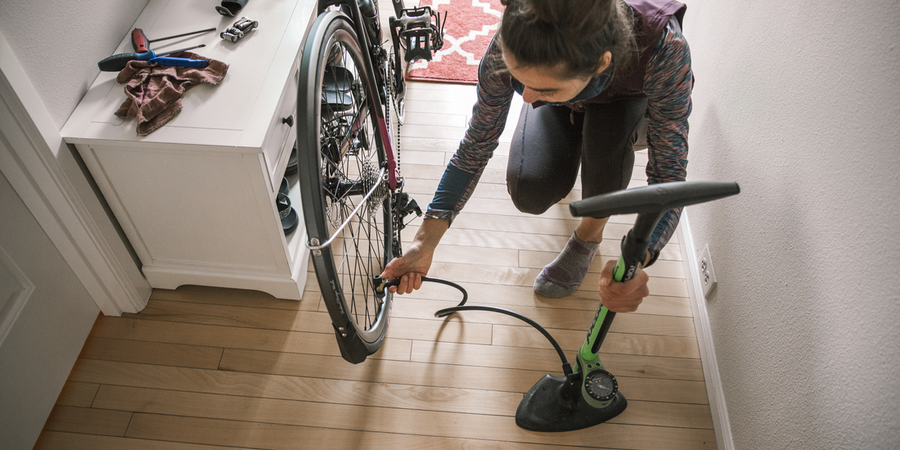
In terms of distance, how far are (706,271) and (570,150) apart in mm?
527

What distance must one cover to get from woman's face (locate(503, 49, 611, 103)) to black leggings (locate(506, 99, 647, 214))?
1.16ft

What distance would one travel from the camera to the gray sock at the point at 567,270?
5.09 feet

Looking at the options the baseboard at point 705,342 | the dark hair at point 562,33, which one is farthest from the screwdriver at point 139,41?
the baseboard at point 705,342

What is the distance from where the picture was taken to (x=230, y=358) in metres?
1.44

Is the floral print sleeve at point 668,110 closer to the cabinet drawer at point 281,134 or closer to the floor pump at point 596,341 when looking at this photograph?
the floor pump at point 596,341

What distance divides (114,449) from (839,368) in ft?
4.97

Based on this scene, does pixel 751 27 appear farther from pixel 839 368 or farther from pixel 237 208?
pixel 237 208

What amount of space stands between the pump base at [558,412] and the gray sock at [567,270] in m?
0.30

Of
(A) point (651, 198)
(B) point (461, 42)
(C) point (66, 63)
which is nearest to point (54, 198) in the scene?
(C) point (66, 63)

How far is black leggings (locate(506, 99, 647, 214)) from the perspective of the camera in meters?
1.28

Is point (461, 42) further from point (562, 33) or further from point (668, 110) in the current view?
point (562, 33)

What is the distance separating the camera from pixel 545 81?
90 cm

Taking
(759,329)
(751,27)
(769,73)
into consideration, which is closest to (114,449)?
(759,329)

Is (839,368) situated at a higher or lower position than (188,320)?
higher
